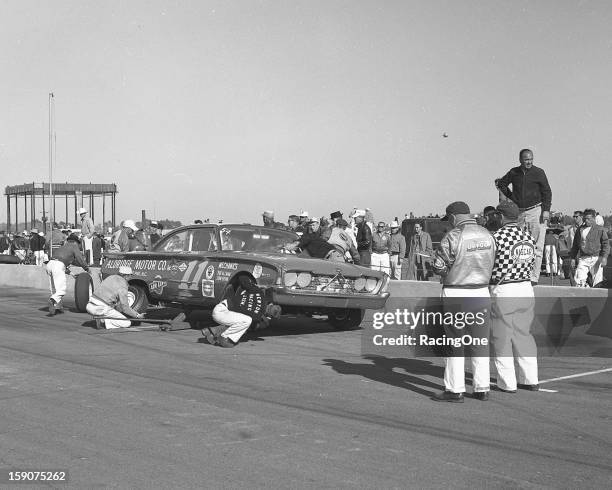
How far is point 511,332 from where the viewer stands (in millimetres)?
6629

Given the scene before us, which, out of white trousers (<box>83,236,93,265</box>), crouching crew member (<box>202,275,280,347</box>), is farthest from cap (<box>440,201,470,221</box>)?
white trousers (<box>83,236,93,265</box>)

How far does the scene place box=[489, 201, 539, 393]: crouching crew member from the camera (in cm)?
658

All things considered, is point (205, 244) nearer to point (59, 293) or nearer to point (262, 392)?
point (59, 293)

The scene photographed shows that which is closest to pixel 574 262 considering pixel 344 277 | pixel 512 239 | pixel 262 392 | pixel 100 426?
pixel 344 277

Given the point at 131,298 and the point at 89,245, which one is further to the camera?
the point at 89,245

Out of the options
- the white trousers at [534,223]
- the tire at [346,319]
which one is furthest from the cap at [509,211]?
the tire at [346,319]

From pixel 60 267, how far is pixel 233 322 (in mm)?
5157

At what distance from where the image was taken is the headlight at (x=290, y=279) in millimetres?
9570

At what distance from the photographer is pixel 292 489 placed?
13.2ft

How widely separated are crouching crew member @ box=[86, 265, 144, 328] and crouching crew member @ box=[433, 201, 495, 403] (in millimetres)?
5820

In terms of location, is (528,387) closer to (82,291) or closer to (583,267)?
(583,267)

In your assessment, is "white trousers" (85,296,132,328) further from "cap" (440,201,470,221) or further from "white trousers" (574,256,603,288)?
"white trousers" (574,256,603,288)

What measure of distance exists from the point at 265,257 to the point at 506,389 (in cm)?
420

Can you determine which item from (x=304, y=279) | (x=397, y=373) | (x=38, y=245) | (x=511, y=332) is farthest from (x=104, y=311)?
(x=38, y=245)
